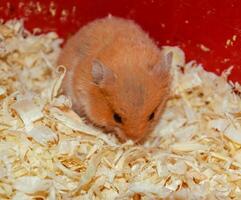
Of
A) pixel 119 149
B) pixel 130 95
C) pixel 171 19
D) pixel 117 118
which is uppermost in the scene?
pixel 171 19

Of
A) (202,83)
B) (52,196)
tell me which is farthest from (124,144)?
(202,83)

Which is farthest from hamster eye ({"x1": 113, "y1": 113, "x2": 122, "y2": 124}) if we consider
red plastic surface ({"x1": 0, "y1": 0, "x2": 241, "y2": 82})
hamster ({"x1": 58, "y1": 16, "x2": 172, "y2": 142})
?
red plastic surface ({"x1": 0, "y1": 0, "x2": 241, "y2": 82})

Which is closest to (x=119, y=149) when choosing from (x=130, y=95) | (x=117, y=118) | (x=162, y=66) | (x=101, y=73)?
(x=117, y=118)

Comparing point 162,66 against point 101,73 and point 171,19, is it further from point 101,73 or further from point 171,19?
point 171,19

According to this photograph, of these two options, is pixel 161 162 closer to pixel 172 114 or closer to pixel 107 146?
pixel 107 146

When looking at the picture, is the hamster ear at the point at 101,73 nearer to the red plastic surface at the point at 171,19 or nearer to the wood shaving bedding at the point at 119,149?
the wood shaving bedding at the point at 119,149

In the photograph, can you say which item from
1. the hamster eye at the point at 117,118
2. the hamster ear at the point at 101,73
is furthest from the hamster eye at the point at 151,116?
the hamster ear at the point at 101,73

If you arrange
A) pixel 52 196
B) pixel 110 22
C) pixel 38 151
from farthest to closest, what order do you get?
pixel 110 22
pixel 38 151
pixel 52 196
